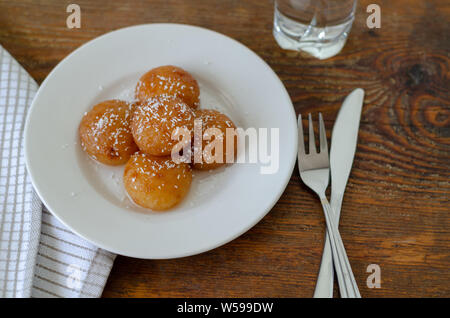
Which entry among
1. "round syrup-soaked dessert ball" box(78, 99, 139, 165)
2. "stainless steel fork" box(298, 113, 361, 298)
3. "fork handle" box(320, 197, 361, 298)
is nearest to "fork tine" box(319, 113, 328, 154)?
"stainless steel fork" box(298, 113, 361, 298)

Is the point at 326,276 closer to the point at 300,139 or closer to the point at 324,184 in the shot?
the point at 324,184

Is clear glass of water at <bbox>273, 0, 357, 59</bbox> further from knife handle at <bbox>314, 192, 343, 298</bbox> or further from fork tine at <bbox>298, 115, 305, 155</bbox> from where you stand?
knife handle at <bbox>314, 192, 343, 298</bbox>

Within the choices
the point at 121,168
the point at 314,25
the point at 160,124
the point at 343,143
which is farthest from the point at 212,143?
the point at 314,25

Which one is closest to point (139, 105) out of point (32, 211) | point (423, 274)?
point (32, 211)

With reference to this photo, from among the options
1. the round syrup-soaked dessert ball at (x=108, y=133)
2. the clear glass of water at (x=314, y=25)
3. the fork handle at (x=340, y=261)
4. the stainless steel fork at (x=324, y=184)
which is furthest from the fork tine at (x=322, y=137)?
the round syrup-soaked dessert ball at (x=108, y=133)

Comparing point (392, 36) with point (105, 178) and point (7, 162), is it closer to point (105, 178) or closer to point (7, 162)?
point (105, 178)
